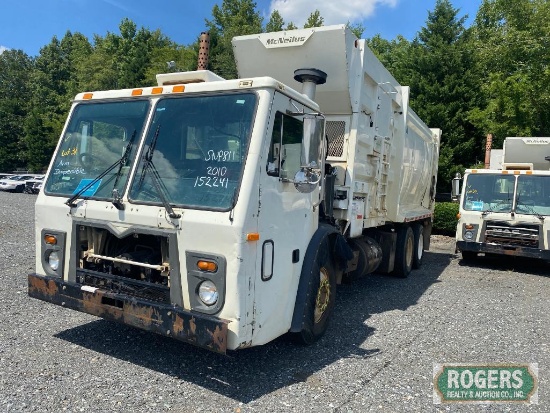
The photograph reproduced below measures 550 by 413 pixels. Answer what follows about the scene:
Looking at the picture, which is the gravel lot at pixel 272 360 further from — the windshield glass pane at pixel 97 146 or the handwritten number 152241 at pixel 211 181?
the handwritten number 152241 at pixel 211 181

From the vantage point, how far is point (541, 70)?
16.2 m

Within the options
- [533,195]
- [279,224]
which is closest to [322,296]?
[279,224]

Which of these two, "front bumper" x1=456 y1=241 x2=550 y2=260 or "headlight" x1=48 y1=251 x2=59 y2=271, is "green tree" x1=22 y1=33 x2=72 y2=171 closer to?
"front bumper" x1=456 y1=241 x2=550 y2=260

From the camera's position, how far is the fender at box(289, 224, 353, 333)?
13.8 ft

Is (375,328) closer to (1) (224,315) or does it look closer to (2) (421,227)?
(1) (224,315)

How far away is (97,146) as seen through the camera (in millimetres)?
4324

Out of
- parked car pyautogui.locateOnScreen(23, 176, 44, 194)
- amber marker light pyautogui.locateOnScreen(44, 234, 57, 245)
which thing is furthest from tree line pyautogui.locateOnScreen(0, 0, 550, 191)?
parked car pyautogui.locateOnScreen(23, 176, 44, 194)

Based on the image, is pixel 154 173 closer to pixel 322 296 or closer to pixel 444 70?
pixel 322 296

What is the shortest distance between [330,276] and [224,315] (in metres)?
1.79

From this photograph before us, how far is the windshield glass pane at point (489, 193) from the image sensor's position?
978 centimetres

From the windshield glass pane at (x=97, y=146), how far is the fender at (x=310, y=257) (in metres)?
1.84

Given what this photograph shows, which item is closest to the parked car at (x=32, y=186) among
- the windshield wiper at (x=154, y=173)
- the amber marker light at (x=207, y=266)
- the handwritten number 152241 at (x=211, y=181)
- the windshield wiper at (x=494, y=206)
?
the windshield wiper at (x=494, y=206)

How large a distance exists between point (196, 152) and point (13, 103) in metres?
59.2

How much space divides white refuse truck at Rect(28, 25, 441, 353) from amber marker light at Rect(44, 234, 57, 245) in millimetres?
18
